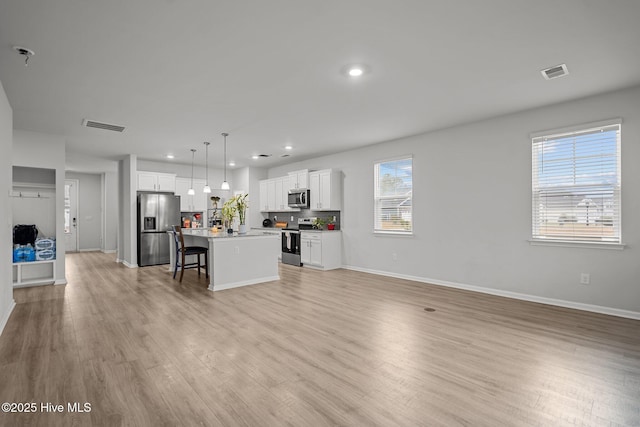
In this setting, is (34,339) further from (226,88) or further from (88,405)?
(226,88)

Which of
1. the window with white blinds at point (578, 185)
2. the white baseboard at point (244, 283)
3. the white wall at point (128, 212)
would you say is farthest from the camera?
the white wall at point (128, 212)

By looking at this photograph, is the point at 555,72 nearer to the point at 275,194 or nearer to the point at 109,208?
the point at 275,194

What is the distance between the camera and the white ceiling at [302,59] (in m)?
2.32

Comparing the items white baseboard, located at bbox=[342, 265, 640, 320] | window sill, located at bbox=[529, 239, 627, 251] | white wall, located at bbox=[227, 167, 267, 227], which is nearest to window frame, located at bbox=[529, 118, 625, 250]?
window sill, located at bbox=[529, 239, 627, 251]

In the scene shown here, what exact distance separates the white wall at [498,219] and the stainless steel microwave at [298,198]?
61.7 inches

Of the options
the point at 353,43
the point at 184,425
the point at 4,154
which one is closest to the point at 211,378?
the point at 184,425

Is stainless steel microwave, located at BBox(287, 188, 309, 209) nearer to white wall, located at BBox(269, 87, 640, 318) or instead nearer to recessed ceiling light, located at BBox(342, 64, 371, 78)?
white wall, located at BBox(269, 87, 640, 318)

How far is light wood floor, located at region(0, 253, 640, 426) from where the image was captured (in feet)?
6.45

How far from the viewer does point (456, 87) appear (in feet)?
12.0

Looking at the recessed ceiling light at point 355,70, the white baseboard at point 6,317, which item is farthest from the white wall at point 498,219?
the white baseboard at point 6,317

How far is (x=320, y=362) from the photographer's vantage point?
8.63 feet

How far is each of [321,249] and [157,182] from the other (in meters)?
4.56

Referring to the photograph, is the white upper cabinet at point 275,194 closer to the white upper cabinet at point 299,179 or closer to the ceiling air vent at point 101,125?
the white upper cabinet at point 299,179

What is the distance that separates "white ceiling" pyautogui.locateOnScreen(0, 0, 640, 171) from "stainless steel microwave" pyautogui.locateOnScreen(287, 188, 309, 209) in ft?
9.26
